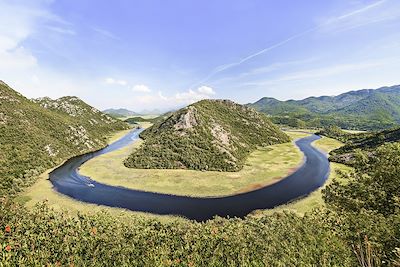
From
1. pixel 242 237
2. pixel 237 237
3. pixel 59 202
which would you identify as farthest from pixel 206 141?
pixel 237 237

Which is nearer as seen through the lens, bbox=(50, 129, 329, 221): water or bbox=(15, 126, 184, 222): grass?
bbox=(15, 126, 184, 222): grass

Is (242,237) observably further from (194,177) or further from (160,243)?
(194,177)

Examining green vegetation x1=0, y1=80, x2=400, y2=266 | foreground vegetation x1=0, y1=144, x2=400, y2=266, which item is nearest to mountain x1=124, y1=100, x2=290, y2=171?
green vegetation x1=0, y1=80, x2=400, y2=266

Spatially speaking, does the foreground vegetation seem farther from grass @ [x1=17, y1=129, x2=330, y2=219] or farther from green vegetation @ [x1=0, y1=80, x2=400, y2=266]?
grass @ [x1=17, y1=129, x2=330, y2=219]

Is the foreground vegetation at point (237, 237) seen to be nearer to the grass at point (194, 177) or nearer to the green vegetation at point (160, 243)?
the green vegetation at point (160, 243)

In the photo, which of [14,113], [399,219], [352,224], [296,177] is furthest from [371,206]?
[14,113]

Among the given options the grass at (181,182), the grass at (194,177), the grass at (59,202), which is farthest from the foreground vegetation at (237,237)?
the grass at (194,177)

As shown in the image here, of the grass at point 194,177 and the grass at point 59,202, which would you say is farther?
the grass at point 194,177
